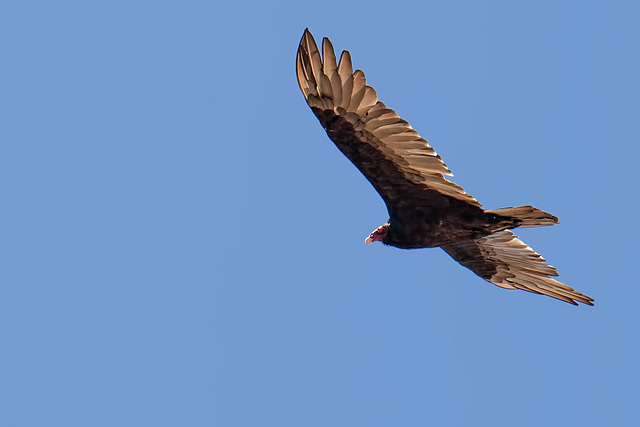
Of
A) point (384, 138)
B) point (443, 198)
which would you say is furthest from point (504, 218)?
point (384, 138)

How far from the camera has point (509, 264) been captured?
10.4 metres

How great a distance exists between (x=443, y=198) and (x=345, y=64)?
171 centimetres

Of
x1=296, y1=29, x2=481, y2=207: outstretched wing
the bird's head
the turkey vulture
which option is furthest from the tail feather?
the bird's head

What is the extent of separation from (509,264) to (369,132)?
2.91 metres

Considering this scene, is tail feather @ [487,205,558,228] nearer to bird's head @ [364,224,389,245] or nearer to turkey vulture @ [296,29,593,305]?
turkey vulture @ [296,29,593,305]

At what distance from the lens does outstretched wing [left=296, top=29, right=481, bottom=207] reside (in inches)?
319

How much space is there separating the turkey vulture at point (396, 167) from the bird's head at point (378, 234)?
10 millimetres

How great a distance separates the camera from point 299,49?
26.3 ft

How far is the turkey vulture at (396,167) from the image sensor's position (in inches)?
320

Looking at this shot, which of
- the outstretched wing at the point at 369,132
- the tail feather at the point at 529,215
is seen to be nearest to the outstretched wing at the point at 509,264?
the outstretched wing at the point at 369,132

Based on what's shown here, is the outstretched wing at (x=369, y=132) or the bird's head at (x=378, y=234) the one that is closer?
the outstretched wing at (x=369, y=132)

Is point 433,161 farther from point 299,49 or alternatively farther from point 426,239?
point 299,49

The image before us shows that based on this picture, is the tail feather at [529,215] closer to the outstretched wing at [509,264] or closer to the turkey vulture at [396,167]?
the turkey vulture at [396,167]

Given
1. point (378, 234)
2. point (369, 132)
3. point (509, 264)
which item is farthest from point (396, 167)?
point (509, 264)
